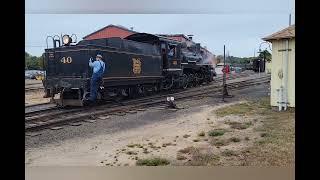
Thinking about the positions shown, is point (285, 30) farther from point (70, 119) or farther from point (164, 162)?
point (70, 119)

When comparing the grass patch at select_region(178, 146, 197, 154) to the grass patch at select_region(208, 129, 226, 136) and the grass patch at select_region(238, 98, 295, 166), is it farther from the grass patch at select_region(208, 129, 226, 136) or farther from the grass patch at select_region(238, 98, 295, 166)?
the grass patch at select_region(238, 98, 295, 166)

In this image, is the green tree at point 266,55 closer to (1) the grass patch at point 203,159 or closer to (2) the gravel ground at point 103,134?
(2) the gravel ground at point 103,134

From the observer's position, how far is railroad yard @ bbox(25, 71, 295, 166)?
4012mm

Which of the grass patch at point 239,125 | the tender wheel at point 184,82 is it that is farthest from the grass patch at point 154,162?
the tender wheel at point 184,82

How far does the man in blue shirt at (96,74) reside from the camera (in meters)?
4.38

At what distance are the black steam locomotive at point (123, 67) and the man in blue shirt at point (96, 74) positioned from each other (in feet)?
0.15

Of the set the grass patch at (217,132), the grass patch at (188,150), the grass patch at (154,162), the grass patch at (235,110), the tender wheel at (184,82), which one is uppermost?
the tender wheel at (184,82)

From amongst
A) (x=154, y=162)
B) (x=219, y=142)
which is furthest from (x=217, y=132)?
(x=154, y=162)

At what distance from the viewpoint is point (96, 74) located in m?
4.40

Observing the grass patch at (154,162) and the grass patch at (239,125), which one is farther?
the grass patch at (239,125)

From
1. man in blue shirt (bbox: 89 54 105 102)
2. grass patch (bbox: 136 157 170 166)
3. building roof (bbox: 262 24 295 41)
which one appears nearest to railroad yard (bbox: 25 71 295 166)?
grass patch (bbox: 136 157 170 166)

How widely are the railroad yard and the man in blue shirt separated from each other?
0.17 m
